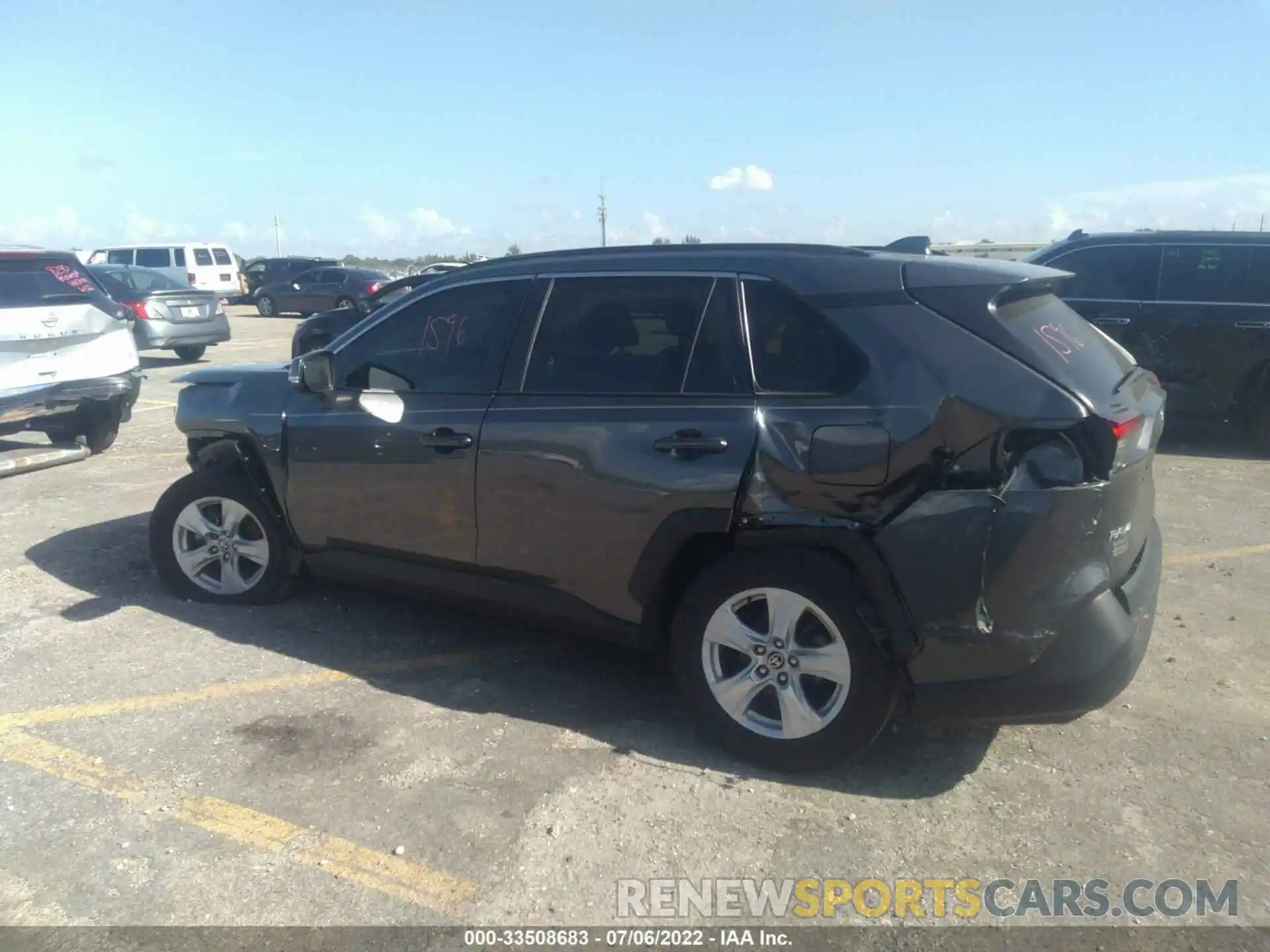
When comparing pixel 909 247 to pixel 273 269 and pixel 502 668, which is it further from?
pixel 273 269

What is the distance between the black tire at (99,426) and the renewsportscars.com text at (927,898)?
273 inches

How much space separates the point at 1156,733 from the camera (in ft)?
12.9

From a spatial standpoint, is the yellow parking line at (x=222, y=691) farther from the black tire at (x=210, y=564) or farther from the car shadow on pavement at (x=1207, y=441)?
the car shadow on pavement at (x=1207, y=441)

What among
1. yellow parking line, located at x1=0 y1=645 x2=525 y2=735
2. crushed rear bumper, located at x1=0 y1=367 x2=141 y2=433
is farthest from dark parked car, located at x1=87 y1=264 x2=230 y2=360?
yellow parking line, located at x1=0 y1=645 x2=525 y2=735

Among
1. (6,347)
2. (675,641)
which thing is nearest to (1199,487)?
(675,641)

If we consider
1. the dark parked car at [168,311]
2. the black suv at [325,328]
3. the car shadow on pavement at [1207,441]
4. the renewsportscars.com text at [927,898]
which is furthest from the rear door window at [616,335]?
the dark parked car at [168,311]

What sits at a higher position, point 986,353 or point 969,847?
point 986,353

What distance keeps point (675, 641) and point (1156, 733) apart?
193 centimetres

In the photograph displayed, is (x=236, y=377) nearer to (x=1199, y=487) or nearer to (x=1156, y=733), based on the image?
(x=1156, y=733)

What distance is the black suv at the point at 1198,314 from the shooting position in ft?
29.4

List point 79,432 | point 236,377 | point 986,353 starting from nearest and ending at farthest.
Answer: point 986,353 → point 236,377 → point 79,432

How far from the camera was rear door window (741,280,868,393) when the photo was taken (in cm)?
352

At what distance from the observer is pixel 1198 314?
29.5ft

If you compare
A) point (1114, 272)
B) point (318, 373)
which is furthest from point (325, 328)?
point (1114, 272)
